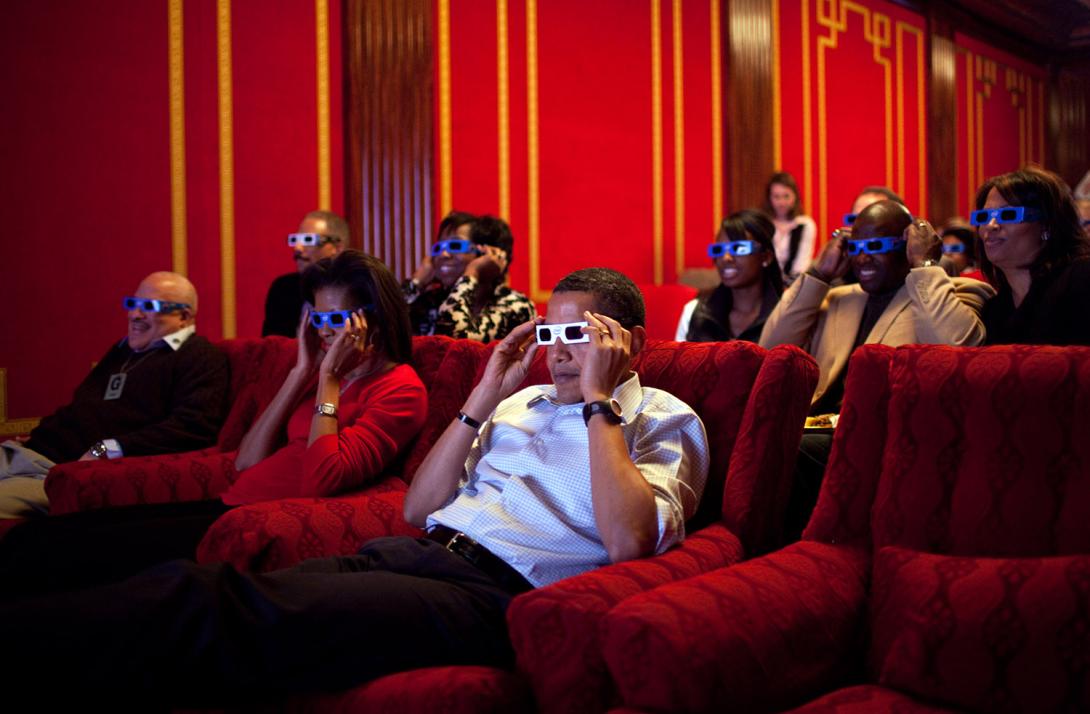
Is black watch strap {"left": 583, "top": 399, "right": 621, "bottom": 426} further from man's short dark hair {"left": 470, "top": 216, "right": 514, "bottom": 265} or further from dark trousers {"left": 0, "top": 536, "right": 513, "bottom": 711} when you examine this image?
man's short dark hair {"left": 470, "top": 216, "right": 514, "bottom": 265}

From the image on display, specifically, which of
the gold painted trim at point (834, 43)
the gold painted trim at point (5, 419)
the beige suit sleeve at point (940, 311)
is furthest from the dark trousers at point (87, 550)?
the gold painted trim at point (834, 43)

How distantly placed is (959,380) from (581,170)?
4.16 m

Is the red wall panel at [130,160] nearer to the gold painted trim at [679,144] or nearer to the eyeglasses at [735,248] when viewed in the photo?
the eyeglasses at [735,248]

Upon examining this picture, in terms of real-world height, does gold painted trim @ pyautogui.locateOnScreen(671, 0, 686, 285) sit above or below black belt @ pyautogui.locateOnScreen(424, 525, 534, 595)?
above

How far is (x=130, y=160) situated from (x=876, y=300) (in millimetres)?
2841

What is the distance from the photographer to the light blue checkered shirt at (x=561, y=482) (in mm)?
1692

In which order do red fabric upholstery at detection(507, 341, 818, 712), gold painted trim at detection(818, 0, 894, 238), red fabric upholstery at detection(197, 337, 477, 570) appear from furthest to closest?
gold painted trim at detection(818, 0, 894, 238) → red fabric upholstery at detection(197, 337, 477, 570) → red fabric upholstery at detection(507, 341, 818, 712)

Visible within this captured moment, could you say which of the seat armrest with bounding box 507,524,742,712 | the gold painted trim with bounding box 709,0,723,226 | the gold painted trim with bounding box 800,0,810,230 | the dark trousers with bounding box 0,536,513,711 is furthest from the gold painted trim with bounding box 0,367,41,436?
the gold painted trim with bounding box 800,0,810,230

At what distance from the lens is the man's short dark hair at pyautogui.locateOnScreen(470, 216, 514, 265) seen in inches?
147

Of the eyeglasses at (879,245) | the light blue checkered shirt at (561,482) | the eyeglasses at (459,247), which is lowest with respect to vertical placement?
the light blue checkered shirt at (561,482)

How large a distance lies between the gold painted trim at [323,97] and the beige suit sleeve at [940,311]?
2.72 meters

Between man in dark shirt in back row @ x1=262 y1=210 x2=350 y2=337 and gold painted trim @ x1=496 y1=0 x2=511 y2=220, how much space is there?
1323 millimetres

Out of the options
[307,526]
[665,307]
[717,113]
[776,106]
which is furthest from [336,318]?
[776,106]

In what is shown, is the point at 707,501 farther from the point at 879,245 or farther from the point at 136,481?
the point at 136,481
